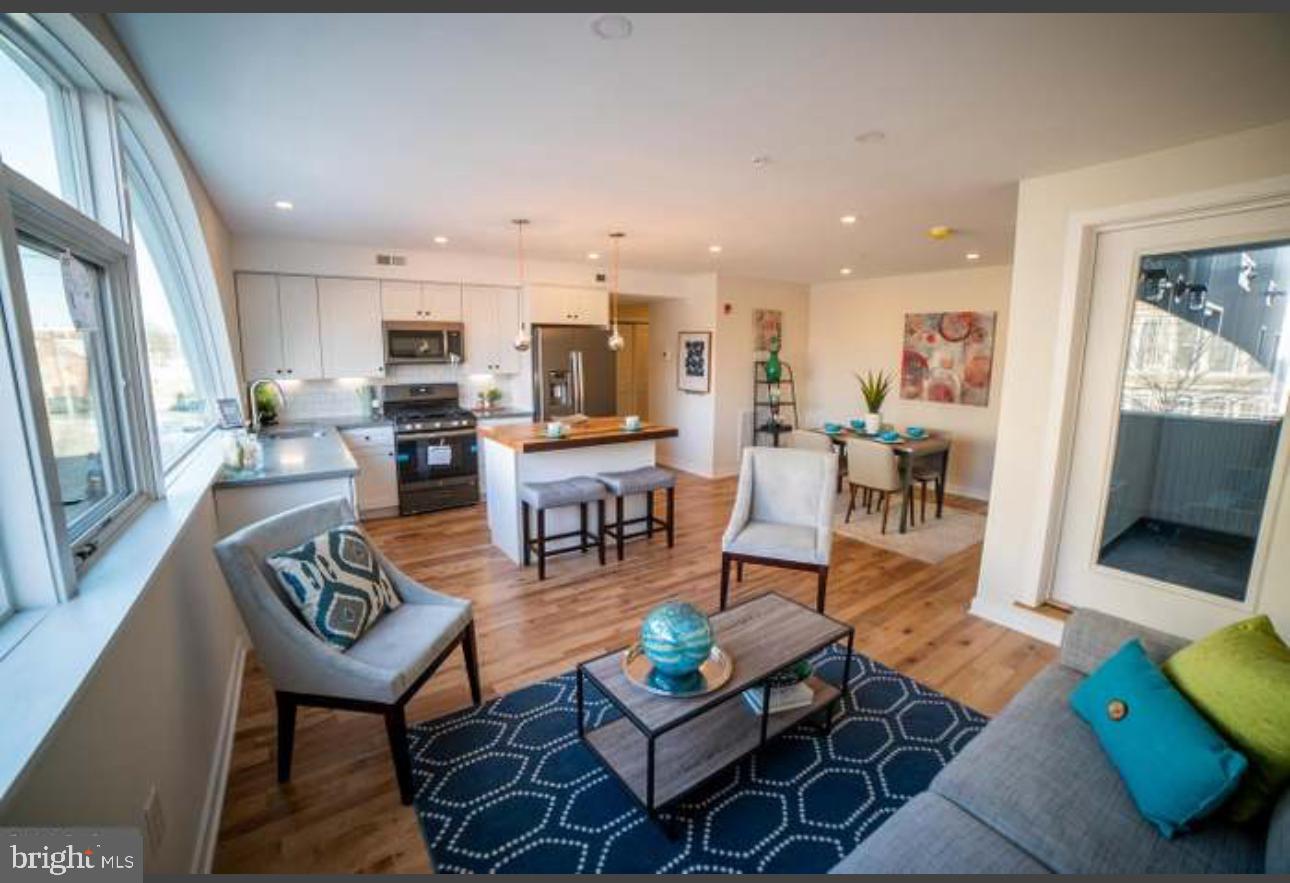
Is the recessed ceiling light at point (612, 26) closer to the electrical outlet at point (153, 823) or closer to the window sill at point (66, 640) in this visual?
the window sill at point (66, 640)

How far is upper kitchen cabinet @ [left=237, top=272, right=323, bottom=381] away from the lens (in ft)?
15.4

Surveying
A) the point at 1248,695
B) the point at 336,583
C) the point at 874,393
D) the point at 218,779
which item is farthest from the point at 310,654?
the point at 874,393

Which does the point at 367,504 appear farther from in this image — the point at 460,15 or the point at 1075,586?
the point at 1075,586

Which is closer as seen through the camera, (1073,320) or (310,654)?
(310,654)

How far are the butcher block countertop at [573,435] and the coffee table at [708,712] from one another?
1.88 meters

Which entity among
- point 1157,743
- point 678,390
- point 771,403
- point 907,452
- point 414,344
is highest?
point 414,344

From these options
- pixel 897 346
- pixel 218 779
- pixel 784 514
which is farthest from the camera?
pixel 897 346

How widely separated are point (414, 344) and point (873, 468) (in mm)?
4490

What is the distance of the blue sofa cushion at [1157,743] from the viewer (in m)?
1.30

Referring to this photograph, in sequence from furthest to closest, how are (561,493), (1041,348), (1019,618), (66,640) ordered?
(561,493) < (1019,618) < (1041,348) < (66,640)

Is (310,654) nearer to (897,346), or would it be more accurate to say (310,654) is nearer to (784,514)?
(784,514)

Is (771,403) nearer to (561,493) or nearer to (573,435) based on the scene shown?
(573,435)

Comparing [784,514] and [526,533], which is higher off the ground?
[784,514]

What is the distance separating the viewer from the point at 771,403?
23.4 ft
